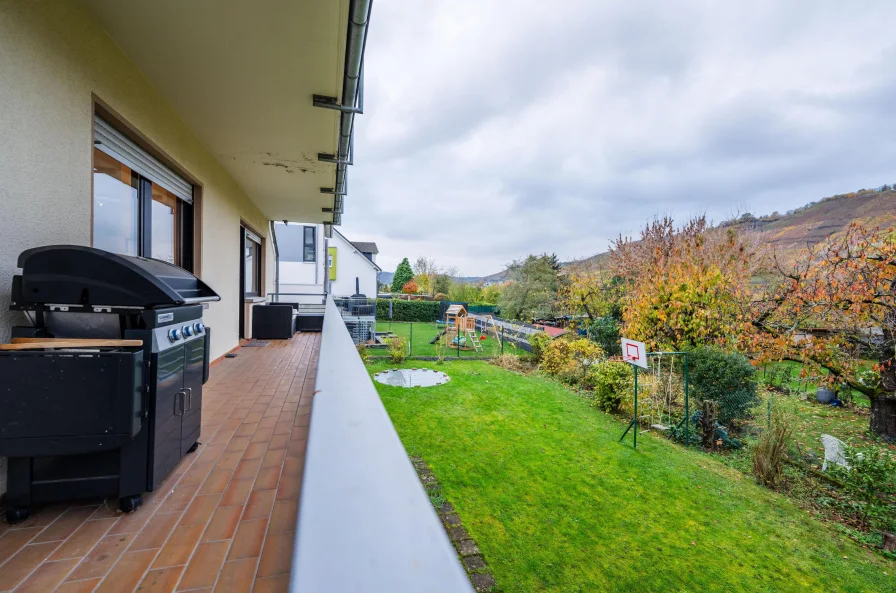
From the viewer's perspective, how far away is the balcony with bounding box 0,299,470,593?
1.36 feet

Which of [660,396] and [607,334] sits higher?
[607,334]

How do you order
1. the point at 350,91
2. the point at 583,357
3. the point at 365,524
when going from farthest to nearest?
1. the point at 583,357
2. the point at 350,91
3. the point at 365,524

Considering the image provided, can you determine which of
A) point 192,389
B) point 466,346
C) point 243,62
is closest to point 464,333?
point 466,346

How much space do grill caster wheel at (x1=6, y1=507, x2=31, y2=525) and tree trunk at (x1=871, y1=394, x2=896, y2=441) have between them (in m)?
10.3

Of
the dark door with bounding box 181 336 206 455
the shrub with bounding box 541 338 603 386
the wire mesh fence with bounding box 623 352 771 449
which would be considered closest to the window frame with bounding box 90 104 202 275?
the dark door with bounding box 181 336 206 455

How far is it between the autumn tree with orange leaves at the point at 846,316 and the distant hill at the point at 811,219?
1554 millimetres

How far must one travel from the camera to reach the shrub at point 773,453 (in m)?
4.86

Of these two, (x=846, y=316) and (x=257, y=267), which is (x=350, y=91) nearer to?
(x=257, y=267)

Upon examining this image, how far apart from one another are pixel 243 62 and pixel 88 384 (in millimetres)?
2584

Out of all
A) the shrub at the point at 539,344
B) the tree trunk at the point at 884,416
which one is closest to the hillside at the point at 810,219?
the tree trunk at the point at 884,416

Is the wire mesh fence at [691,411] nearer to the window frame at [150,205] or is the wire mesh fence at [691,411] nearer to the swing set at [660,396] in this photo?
the swing set at [660,396]

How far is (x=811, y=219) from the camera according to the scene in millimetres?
14156

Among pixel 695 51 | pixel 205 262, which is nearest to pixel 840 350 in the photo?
pixel 695 51

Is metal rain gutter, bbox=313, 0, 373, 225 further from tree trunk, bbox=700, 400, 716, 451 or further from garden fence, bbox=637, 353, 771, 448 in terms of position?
tree trunk, bbox=700, 400, 716, 451
